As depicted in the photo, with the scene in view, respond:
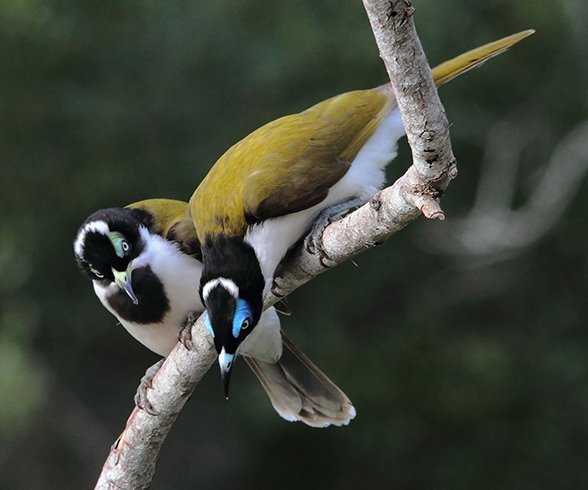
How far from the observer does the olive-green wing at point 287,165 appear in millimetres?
3979

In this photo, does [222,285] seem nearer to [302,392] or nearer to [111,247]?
[111,247]

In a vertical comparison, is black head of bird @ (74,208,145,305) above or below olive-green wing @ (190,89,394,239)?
→ below

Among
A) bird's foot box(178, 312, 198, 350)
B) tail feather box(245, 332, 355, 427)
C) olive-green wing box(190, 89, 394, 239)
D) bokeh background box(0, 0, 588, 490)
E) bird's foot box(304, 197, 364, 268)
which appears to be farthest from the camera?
bokeh background box(0, 0, 588, 490)

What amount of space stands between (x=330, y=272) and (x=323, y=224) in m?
2.97

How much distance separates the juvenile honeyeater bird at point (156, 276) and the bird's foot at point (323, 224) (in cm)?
55

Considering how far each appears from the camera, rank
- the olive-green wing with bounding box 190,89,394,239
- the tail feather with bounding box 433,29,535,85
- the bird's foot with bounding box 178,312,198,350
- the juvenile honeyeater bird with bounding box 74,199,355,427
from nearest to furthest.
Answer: the olive-green wing with bounding box 190,89,394,239 → the bird's foot with bounding box 178,312,198,350 → the tail feather with bounding box 433,29,535,85 → the juvenile honeyeater bird with bounding box 74,199,355,427

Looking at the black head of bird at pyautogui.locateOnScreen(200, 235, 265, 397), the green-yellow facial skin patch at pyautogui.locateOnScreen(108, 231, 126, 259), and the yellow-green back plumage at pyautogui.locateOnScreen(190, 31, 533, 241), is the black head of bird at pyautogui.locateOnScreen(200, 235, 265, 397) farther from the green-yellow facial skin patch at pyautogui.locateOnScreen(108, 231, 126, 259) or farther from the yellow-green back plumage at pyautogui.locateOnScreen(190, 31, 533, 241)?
the green-yellow facial skin patch at pyautogui.locateOnScreen(108, 231, 126, 259)

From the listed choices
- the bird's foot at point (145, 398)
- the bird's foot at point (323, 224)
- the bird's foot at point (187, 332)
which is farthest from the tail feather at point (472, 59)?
the bird's foot at point (145, 398)

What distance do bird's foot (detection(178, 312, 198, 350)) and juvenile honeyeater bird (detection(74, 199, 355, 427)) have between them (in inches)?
1.4

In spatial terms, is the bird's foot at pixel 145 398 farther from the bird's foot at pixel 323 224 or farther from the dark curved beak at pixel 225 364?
the bird's foot at pixel 323 224

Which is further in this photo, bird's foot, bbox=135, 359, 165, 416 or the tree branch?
bird's foot, bbox=135, 359, 165, 416

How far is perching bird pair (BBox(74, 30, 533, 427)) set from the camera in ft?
12.6

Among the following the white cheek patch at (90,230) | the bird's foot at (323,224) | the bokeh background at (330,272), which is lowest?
the bokeh background at (330,272)

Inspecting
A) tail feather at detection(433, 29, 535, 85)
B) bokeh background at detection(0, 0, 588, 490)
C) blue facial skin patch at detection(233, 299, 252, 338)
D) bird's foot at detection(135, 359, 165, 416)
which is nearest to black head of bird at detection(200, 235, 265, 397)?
blue facial skin patch at detection(233, 299, 252, 338)
